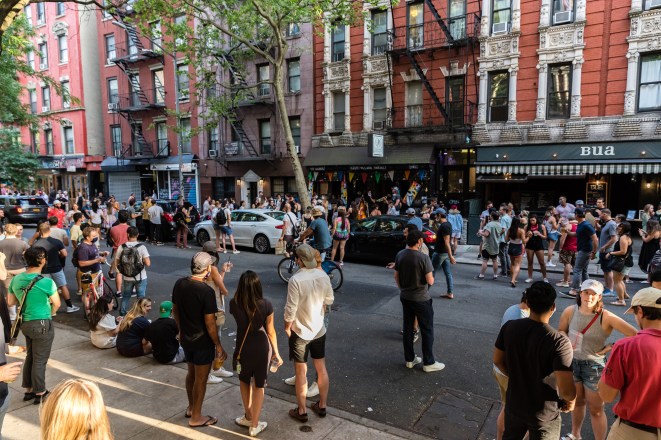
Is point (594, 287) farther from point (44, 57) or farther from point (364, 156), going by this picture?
point (44, 57)

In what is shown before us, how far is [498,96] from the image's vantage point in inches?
709

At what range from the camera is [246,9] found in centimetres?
1452

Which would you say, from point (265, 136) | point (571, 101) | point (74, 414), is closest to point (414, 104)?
point (571, 101)

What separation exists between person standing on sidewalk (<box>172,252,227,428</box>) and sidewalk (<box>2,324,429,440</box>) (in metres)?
0.39

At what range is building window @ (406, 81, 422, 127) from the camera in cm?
1980

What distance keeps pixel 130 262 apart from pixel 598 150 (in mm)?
16482

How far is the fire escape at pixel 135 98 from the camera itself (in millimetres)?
27938

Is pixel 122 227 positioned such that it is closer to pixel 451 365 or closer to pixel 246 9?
pixel 451 365

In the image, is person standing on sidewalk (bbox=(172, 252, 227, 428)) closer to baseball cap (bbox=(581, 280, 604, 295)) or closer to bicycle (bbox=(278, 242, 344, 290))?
baseball cap (bbox=(581, 280, 604, 295))

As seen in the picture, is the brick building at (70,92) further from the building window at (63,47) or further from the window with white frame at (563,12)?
the window with white frame at (563,12)

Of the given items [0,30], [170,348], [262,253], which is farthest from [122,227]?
[262,253]

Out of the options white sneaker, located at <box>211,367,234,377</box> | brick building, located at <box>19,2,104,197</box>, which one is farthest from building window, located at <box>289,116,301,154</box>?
white sneaker, located at <box>211,367,234,377</box>

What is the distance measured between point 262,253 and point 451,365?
31.6 feet

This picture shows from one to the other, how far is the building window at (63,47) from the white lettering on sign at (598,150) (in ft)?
117
